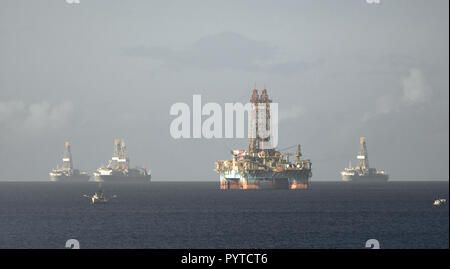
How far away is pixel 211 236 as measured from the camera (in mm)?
110562

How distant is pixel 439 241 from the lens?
108 metres

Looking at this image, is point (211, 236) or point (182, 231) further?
point (182, 231)
